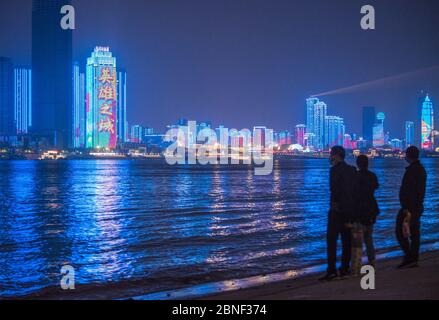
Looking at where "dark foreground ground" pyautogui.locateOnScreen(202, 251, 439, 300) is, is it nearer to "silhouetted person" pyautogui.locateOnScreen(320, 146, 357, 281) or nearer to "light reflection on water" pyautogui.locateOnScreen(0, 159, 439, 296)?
"silhouetted person" pyautogui.locateOnScreen(320, 146, 357, 281)

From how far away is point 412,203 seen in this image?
9.32 meters

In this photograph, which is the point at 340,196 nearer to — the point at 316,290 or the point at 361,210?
the point at 361,210

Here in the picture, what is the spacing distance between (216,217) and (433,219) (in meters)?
8.26

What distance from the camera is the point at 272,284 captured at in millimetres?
9570

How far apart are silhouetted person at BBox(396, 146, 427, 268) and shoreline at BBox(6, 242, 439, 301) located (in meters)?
0.33

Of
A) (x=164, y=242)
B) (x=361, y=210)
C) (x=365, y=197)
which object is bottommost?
(x=164, y=242)

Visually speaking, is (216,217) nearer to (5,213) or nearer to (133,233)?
(133,233)

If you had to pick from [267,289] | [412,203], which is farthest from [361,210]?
[267,289]

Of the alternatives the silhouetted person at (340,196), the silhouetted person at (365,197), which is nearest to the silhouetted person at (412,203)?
the silhouetted person at (365,197)

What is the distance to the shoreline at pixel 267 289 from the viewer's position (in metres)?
7.55

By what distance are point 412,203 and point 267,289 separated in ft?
8.97

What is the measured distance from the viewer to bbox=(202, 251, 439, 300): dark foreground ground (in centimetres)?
708

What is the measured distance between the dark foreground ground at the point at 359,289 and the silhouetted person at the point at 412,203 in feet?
1.01

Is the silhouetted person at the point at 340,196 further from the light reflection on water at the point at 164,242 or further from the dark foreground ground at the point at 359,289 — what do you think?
the light reflection on water at the point at 164,242
